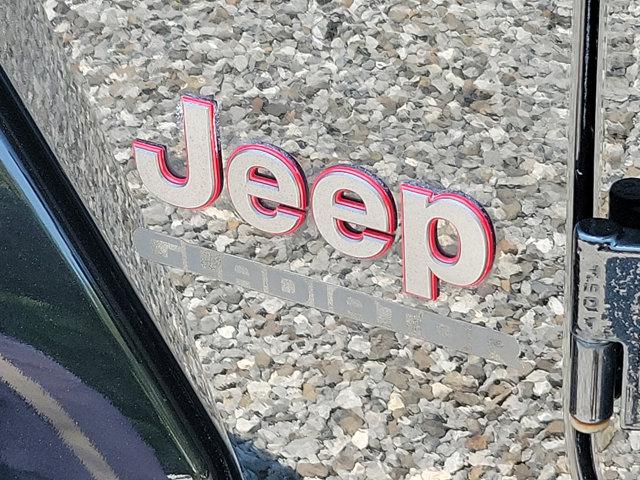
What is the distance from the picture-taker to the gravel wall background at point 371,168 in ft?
3.83

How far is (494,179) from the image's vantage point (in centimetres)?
119

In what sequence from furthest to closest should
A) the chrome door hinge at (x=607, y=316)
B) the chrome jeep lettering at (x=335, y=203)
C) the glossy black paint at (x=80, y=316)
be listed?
the glossy black paint at (x=80, y=316) < the chrome jeep lettering at (x=335, y=203) < the chrome door hinge at (x=607, y=316)

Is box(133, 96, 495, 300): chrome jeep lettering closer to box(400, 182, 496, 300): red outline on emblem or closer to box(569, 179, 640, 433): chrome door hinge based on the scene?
box(400, 182, 496, 300): red outline on emblem

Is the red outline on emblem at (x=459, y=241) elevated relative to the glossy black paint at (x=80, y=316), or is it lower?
elevated

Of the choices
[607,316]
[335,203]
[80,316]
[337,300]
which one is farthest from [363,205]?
[80,316]


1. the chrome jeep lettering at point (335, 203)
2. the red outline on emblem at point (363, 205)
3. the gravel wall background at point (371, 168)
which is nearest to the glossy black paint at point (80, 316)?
the gravel wall background at point (371, 168)

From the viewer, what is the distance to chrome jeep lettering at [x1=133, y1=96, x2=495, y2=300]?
3.96 ft

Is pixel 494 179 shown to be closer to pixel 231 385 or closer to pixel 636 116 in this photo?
pixel 636 116

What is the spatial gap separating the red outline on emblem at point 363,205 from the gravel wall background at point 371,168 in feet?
0.04

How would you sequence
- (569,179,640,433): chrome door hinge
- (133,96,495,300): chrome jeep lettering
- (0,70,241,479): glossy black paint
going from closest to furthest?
(569,179,640,433): chrome door hinge, (133,96,495,300): chrome jeep lettering, (0,70,241,479): glossy black paint

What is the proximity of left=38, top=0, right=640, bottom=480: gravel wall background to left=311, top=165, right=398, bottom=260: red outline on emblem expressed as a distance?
0.04ft

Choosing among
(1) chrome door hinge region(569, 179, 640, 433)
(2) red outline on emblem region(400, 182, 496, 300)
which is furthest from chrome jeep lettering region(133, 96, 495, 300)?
(1) chrome door hinge region(569, 179, 640, 433)

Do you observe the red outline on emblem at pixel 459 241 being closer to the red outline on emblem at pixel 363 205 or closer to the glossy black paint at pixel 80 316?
the red outline on emblem at pixel 363 205

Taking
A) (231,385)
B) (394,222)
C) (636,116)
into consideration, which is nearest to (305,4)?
(394,222)
